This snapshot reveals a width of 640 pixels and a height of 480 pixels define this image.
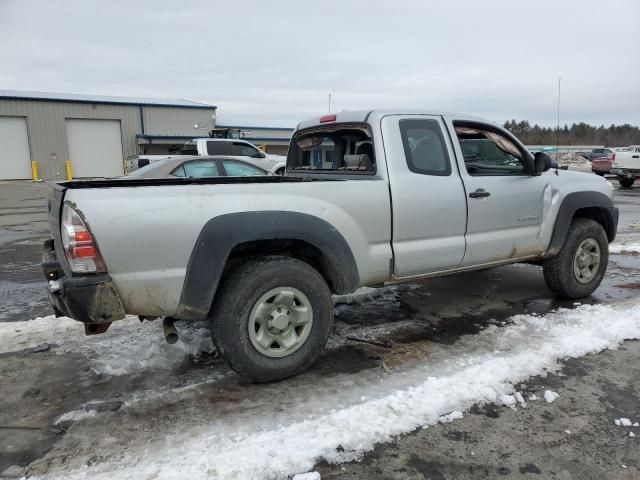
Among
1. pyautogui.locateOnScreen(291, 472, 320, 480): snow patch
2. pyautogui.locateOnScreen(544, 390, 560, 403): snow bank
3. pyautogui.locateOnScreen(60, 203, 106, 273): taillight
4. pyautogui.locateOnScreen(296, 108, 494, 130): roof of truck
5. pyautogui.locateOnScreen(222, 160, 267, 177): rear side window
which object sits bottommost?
pyautogui.locateOnScreen(544, 390, 560, 403): snow bank

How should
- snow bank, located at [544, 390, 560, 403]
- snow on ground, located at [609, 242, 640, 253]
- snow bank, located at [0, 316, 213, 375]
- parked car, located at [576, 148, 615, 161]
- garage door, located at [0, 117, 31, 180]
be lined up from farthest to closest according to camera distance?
1. garage door, located at [0, 117, 31, 180]
2. parked car, located at [576, 148, 615, 161]
3. snow on ground, located at [609, 242, 640, 253]
4. snow bank, located at [0, 316, 213, 375]
5. snow bank, located at [544, 390, 560, 403]

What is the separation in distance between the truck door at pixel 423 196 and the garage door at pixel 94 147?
30.3 meters

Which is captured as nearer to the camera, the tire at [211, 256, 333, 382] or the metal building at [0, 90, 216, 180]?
the tire at [211, 256, 333, 382]

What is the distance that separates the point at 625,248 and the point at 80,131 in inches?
1202

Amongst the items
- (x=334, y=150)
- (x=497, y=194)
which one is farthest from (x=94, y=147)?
(x=497, y=194)

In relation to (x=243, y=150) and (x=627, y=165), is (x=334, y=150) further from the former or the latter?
(x=627, y=165)

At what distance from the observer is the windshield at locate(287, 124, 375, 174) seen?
4.22m

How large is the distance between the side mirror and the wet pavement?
140cm

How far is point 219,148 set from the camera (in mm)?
14891

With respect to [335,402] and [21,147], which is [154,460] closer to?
[335,402]

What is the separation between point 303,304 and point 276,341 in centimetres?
32

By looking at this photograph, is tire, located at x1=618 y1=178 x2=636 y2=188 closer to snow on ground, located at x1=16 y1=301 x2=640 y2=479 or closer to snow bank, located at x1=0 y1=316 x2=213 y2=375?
snow on ground, located at x1=16 y1=301 x2=640 y2=479

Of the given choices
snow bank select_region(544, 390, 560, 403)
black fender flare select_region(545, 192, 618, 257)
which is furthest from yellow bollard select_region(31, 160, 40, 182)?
snow bank select_region(544, 390, 560, 403)

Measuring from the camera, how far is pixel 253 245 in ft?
11.0
